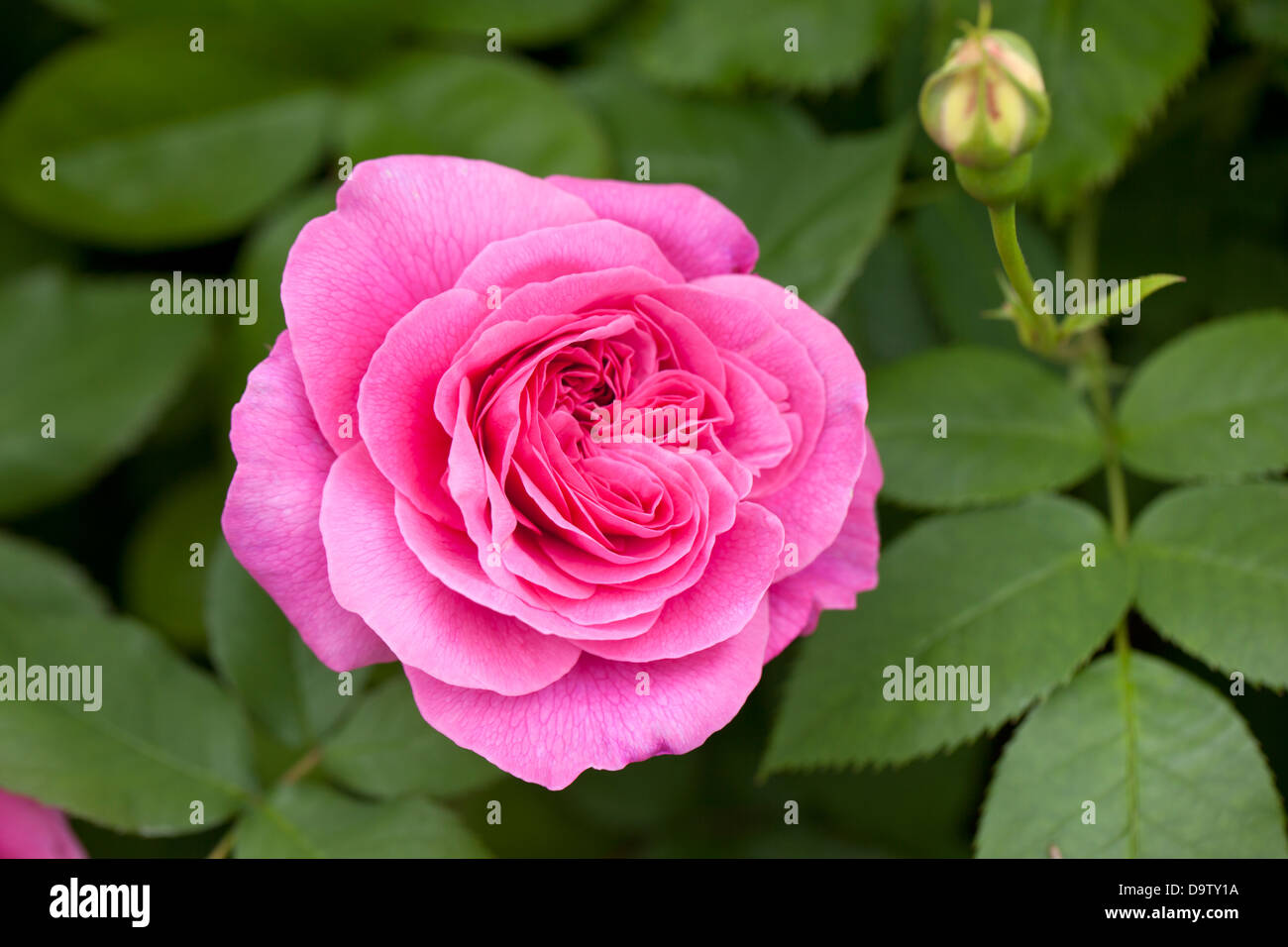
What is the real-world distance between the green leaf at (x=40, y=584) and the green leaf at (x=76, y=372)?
0.43ft

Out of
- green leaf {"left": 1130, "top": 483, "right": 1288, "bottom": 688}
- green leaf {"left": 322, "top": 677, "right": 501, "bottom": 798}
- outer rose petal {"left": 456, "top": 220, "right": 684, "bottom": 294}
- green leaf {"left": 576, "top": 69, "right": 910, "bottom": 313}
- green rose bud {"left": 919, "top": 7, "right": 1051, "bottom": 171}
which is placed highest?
green leaf {"left": 576, "top": 69, "right": 910, "bottom": 313}

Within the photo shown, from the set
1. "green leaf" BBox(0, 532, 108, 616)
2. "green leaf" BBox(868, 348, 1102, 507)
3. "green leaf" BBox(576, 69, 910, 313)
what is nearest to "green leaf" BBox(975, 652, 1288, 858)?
"green leaf" BBox(868, 348, 1102, 507)

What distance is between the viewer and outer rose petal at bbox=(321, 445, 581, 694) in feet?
3.14

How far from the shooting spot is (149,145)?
1863mm

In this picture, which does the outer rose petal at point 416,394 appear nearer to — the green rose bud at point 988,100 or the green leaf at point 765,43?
the green rose bud at point 988,100

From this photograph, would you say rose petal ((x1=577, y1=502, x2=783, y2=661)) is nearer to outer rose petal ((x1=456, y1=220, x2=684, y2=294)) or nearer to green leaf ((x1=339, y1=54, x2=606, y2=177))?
outer rose petal ((x1=456, y1=220, x2=684, y2=294))

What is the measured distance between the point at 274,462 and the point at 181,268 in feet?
4.41

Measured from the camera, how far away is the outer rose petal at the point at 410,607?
37.7 inches

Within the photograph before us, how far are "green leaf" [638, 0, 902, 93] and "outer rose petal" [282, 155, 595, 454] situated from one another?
865 millimetres

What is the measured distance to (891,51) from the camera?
1.81m

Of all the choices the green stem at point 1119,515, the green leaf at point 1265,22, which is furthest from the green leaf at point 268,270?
the green leaf at point 1265,22

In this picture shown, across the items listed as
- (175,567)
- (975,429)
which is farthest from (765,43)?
(175,567)

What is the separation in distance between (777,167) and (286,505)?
40.4 inches
